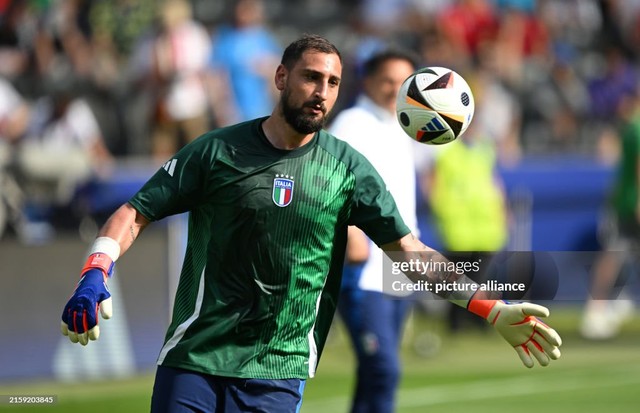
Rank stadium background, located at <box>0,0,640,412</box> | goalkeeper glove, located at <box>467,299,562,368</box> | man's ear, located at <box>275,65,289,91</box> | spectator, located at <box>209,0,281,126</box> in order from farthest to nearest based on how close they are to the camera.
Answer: spectator, located at <box>209,0,281,126</box> → stadium background, located at <box>0,0,640,412</box> → man's ear, located at <box>275,65,289,91</box> → goalkeeper glove, located at <box>467,299,562,368</box>

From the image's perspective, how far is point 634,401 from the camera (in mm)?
11227

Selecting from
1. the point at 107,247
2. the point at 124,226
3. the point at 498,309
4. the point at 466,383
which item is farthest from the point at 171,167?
the point at 466,383

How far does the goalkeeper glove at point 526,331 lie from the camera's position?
17.5 ft

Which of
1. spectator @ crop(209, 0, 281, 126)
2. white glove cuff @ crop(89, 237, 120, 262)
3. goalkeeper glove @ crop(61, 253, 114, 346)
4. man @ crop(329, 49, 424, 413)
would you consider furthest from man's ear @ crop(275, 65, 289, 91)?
spectator @ crop(209, 0, 281, 126)

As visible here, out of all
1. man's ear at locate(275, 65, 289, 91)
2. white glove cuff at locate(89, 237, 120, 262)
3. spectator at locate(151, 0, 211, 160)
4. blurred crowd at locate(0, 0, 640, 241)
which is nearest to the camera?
white glove cuff at locate(89, 237, 120, 262)

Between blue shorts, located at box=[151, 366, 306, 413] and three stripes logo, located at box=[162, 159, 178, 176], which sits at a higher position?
three stripes logo, located at box=[162, 159, 178, 176]

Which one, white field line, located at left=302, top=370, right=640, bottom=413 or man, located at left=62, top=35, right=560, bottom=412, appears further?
white field line, located at left=302, top=370, right=640, bottom=413

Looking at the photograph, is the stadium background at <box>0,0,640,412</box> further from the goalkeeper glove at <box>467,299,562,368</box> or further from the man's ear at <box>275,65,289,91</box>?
the man's ear at <box>275,65,289,91</box>

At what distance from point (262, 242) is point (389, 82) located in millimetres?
3069

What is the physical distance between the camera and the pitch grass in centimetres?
1087

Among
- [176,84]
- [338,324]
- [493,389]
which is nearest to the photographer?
[493,389]

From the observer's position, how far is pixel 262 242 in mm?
5477

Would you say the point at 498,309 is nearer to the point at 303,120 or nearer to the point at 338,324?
the point at 303,120

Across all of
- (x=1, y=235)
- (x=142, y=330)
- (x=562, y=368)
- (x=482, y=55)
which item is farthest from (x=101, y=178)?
(x=482, y=55)
